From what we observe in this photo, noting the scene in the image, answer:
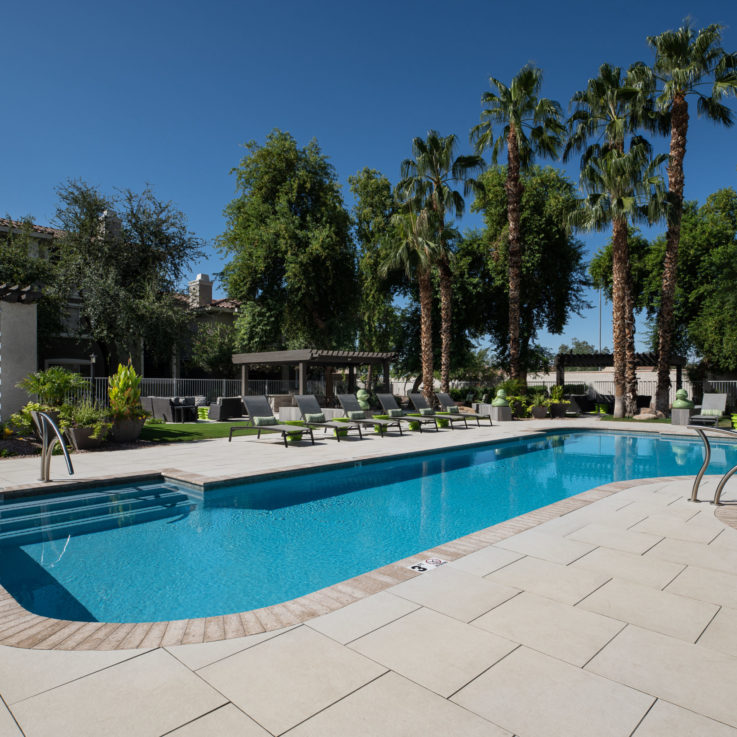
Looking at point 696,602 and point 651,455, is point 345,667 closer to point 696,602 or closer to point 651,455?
point 696,602

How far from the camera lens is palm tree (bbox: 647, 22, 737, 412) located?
17.7 m

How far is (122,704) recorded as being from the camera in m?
2.19

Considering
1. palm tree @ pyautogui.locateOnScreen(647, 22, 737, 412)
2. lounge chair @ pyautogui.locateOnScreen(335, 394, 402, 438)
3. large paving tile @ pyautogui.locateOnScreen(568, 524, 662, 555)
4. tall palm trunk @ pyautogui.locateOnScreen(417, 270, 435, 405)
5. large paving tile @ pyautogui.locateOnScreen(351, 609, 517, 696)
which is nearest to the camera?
large paving tile @ pyautogui.locateOnScreen(351, 609, 517, 696)

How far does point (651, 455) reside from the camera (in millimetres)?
11992

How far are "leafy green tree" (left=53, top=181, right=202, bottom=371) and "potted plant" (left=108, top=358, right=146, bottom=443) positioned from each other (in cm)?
1284

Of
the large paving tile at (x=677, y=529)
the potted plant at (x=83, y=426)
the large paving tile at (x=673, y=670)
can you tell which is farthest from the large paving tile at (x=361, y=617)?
the potted plant at (x=83, y=426)

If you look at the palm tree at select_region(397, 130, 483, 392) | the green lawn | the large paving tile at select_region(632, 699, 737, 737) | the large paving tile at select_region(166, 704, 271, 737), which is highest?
the palm tree at select_region(397, 130, 483, 392)

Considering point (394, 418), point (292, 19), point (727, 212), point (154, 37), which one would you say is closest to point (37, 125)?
point (154, 37)

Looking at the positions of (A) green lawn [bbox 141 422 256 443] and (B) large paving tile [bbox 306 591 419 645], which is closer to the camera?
(B) large paving tile [bbox 306 591 419 645]

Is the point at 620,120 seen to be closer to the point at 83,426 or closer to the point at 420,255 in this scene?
the point at 420,255

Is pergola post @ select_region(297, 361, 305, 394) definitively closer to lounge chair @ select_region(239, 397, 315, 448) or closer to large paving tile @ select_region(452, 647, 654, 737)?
lounge chair @ select_region(239, 397, 315, 448)

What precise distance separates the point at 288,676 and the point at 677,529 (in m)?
4.32

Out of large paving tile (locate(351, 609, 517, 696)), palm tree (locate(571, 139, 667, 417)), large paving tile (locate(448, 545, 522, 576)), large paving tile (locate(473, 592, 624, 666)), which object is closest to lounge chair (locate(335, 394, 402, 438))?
large paving tile (locate(448, 545, 522, 576))

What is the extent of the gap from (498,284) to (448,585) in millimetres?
24292
